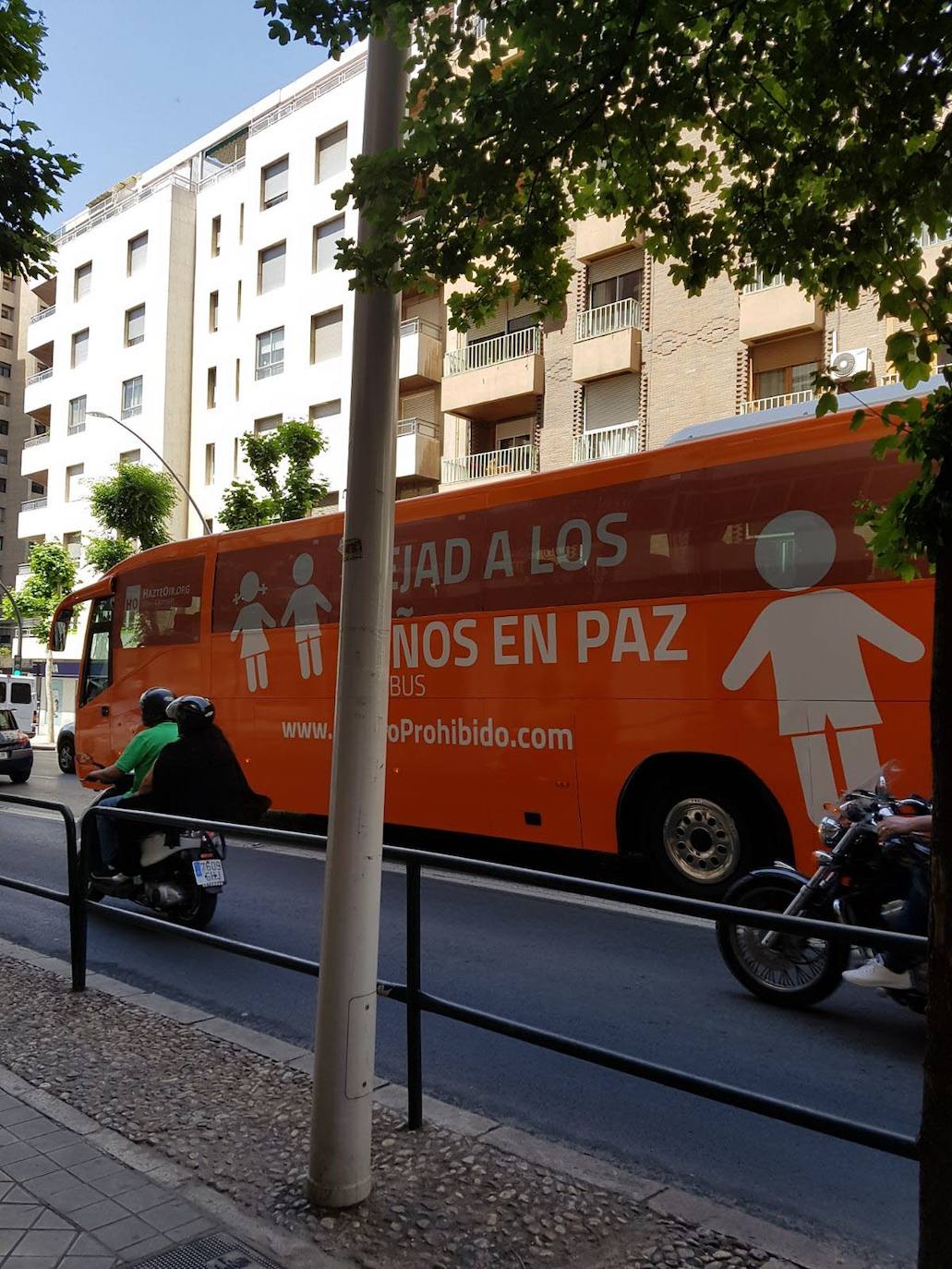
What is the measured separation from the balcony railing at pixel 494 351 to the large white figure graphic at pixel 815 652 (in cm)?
1923

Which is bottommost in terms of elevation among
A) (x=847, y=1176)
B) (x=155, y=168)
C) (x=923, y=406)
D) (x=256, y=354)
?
(x=847, y=1176)

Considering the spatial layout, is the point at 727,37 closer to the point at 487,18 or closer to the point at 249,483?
the point at 487,18

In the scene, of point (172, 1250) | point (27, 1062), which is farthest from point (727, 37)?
point (27, 1062)

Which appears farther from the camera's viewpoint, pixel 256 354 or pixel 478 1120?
pixel 256 354

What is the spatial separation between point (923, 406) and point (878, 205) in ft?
2.22

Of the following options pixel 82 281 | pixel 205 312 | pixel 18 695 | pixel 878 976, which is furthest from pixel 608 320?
pixel 82 281

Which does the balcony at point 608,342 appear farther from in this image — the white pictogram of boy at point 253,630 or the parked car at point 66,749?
the white pictogram of boy at point 253,630

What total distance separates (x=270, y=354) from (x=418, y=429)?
925 cm

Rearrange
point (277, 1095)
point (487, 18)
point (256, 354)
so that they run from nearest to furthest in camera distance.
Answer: point (487, 18)
point (277, 1095)
point (256, 354)

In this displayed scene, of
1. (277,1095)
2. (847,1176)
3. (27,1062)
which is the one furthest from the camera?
(27,1062)

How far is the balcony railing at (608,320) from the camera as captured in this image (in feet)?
80.6

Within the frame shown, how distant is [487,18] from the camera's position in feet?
8.80

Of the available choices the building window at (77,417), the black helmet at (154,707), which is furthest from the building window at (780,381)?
the building window at (77,417)

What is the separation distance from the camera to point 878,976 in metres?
3.32
